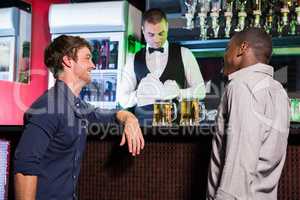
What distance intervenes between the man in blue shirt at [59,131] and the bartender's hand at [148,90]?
2.56 metres

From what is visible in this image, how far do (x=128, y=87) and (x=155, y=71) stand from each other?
33cm

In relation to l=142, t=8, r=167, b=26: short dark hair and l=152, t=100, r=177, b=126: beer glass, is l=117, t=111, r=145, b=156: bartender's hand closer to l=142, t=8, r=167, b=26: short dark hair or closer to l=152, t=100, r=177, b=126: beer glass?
l=152, t=100, r=177, b=126: beer glass

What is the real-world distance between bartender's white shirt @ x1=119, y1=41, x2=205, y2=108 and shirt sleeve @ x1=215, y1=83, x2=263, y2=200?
118 inches

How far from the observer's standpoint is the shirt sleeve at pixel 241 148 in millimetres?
1516

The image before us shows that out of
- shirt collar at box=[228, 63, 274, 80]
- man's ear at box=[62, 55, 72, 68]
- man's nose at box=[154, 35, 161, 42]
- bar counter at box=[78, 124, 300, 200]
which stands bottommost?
bar counter at box=[78, 124, 300, 200]

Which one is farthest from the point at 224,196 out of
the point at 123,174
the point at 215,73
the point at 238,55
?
the point at 215,73

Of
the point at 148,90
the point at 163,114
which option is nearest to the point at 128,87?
the point at 148,90

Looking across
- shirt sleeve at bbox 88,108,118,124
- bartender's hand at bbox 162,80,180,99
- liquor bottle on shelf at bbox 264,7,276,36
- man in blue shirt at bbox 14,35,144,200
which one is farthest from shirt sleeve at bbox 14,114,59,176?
bartender's hand at bbox 162,80,180,99

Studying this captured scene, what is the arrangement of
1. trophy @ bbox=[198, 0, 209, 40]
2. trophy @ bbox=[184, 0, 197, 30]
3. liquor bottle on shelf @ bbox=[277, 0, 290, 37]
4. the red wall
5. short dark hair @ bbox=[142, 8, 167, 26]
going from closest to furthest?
liquor bottle on shelf @ bbox=[277, 0, 290, 37], trophy @ bbox=[198, 0, 209, 40], trophy @ bbox=[184, 0, 197, 30], short dark hair @ bbox=[142, 8, 167, 26], the red wall

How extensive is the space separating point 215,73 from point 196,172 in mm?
2576

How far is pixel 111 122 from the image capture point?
209 cm

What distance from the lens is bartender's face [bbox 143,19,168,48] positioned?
4.46 m

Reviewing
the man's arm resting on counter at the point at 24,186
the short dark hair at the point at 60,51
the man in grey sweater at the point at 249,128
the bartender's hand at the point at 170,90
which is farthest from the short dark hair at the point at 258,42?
the bartender's hand at the point at 170,90

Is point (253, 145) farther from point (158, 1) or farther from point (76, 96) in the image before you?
point (158, 1)
